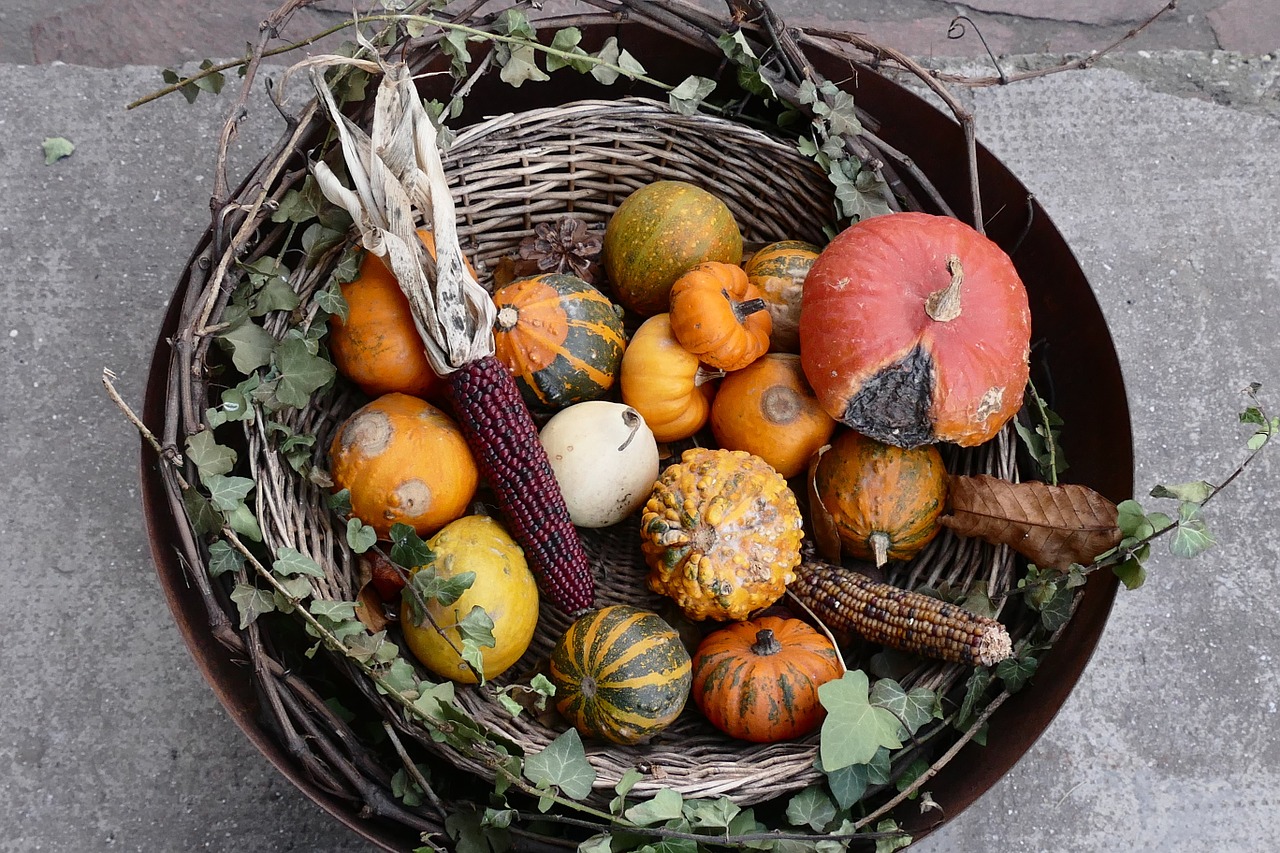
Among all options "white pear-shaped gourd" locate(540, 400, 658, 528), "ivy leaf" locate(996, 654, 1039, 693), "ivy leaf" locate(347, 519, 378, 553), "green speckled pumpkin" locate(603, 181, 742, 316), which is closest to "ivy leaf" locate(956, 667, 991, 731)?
"ivy leaf" locate(996, 654, 1039, 693)

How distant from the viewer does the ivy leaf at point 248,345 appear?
1.37 meters

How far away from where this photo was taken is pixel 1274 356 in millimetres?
2254

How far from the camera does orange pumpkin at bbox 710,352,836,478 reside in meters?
1.63

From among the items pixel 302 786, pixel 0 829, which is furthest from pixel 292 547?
pixel 0 829

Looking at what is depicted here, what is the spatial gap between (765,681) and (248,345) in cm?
94

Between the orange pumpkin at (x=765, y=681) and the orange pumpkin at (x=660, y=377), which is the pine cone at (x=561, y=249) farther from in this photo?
the orange pumpkin at (x=765, y=681)

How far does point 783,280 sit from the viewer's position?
5.55 feet

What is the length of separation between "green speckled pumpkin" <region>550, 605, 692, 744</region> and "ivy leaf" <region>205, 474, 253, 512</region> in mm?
550

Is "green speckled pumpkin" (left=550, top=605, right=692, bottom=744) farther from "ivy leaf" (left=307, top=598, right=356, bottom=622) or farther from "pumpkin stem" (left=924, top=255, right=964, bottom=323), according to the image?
"pumpkin stem" (left=924, top=255, right=964, bottom=323)

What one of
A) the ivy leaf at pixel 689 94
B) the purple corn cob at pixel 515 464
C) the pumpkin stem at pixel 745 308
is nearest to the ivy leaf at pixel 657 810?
the purple corn cob at pixel 515 464

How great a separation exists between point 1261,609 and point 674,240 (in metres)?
1.61

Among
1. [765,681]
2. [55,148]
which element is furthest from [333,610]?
[55,148]

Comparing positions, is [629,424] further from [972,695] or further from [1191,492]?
[1191,492]

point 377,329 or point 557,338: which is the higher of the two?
point 377,329
